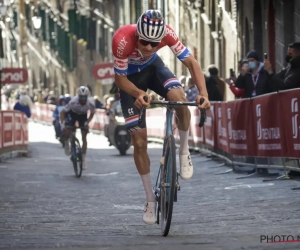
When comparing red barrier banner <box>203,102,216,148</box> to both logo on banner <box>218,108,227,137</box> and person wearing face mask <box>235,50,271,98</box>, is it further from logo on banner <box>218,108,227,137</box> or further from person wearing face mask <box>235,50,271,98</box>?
person wearing face mask <box>235,50,271,98</box>

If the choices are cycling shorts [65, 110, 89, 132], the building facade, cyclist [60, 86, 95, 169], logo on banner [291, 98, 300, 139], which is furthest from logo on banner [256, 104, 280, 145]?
the building facade

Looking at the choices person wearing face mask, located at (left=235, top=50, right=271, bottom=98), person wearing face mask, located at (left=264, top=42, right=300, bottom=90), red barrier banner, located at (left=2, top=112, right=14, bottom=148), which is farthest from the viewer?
red barrier banner, located at (left=2, top=112, right=14, bottom=148)

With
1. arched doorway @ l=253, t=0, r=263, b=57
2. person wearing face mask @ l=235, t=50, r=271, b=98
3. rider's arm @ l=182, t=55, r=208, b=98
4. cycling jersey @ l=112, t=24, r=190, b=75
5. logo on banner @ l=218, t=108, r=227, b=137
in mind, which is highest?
arched doorway @ l=253, t=0, r=263, b=57

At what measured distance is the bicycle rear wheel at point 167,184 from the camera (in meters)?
9.98

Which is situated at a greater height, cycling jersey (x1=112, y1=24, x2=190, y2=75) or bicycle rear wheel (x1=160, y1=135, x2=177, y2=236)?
cycling jersey (x1=112, y1=24, x2=190, y2=75)

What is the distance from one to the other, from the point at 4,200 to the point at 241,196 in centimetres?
294

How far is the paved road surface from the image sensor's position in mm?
9828

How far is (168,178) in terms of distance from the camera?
10172mm

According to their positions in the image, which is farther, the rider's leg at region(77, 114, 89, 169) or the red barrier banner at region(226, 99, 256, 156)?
the rider's leg at region(77, 114, 89, 169)

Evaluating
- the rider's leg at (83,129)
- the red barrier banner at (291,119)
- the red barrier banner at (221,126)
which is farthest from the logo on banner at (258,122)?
the rider's leg at (83,129)

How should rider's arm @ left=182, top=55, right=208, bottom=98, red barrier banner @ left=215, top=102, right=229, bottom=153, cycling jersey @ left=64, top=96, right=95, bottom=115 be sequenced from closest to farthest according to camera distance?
rider's arm @ left=182, top=55, right=208, bottom=98 < red barrier banner @ left=215, top=102, right=229, bottom=153 < cycling jersey @ left=64, top=96, right=95, bottom=115

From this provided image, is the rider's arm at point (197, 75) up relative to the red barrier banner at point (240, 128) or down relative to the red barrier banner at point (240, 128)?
up

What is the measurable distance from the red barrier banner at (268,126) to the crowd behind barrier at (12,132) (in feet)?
36.8

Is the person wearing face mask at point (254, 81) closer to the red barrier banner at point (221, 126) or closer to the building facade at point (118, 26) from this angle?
the red barrier banner at point (221, 126)
